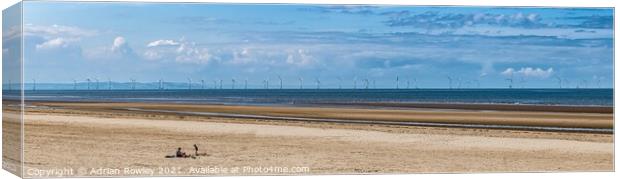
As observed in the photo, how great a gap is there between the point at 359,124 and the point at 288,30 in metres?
2.37

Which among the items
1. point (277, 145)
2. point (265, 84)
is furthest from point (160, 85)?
point (277, 145)

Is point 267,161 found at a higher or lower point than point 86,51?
lower

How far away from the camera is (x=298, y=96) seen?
2855cm

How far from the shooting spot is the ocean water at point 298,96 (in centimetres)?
2606

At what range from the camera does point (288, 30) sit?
2634cm

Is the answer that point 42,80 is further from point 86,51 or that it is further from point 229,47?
point 229,47

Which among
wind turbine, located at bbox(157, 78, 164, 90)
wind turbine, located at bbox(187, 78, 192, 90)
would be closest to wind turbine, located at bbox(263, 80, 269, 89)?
wind turbine, located at bbox(187, 78, 192, 90)

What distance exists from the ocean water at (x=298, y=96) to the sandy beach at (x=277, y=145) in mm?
234

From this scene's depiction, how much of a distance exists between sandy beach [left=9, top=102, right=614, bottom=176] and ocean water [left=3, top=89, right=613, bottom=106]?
234mm

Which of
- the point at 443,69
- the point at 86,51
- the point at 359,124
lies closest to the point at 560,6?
the point at 443,69

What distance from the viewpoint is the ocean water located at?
85.5ft

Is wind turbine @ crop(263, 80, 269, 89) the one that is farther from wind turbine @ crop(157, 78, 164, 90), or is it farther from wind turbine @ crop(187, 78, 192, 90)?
wind turbine @ crop(157, 78, 164, 90)

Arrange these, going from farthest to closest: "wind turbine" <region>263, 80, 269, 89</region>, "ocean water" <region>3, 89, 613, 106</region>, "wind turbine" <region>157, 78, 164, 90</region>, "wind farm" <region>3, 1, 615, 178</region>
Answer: "wind turbine" <region>263, 80, 269, 89</region> < "ocean water" <region>3, 89, 613, 106</region> < "wind turbine" <region>157, 78, 164, 90</region> < "wind farm" <region>3, 1, 615, 178</region>

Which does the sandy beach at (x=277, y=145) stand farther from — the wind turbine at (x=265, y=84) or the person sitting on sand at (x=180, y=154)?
the wind turbine at (x=265, y=84)
